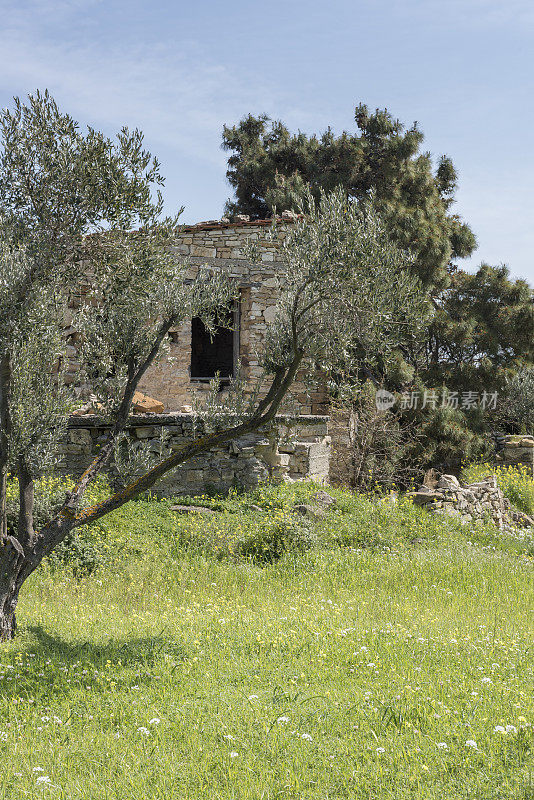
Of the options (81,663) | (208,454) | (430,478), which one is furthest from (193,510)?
(430,478)

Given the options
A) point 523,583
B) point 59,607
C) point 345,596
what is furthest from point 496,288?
point 59,607

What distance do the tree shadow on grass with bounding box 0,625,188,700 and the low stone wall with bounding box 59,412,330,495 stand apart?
6.64m

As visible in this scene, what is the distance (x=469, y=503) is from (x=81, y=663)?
9.88 m

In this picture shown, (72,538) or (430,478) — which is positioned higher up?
(430,478)

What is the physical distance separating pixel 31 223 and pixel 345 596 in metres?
5.96

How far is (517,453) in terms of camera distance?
2038 centimetres

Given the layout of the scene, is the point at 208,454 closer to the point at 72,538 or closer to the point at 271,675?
the point at 72,538

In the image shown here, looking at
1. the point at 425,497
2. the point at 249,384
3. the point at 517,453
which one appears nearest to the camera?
the point at 425,497

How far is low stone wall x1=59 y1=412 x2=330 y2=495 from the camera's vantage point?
13.6 meters

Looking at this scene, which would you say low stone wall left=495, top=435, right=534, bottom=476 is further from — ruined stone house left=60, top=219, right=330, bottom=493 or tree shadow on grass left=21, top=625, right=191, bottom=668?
tree shadow on grass left=21, top=625, right=191, bottom=668

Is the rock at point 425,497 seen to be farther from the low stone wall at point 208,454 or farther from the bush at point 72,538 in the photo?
the bush at point 72,538

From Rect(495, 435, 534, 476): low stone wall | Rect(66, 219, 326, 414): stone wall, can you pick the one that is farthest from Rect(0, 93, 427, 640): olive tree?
Rect(495, 435, 534, 476): low stone wall

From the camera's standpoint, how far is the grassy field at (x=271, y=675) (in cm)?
424

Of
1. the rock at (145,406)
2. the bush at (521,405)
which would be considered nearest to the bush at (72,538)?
the rock at (145,406)
